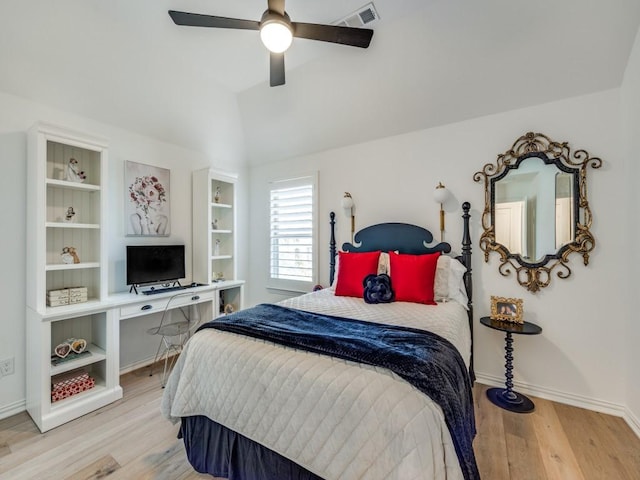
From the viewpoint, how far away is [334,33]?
183 centimetres

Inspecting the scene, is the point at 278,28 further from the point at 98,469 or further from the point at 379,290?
the point at 98,469

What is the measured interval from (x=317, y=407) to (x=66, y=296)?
230 cm

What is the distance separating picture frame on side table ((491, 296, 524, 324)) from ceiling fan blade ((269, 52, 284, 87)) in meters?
2.49

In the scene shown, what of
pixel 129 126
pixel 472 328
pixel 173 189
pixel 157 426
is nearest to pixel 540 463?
pixel 472 328

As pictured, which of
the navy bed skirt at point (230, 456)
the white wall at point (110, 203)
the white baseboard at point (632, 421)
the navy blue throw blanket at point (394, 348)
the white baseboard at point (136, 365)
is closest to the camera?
the navy blue throw blanket at point (394, 348)

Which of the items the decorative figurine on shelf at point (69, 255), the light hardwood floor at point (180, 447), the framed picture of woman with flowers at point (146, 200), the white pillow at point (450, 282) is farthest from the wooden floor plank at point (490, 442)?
the framed picture of woman with flowers at point (146, 200)

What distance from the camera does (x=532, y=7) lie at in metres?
1.98

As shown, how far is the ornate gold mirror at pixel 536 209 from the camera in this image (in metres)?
2.32

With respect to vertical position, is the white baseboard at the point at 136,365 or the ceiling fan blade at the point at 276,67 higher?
the ceiling fan blade at the point at 276,67

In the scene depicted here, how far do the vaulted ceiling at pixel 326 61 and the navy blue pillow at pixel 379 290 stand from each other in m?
1.66

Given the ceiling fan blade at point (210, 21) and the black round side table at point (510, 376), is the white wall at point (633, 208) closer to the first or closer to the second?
the black round side table at point (510, 376)

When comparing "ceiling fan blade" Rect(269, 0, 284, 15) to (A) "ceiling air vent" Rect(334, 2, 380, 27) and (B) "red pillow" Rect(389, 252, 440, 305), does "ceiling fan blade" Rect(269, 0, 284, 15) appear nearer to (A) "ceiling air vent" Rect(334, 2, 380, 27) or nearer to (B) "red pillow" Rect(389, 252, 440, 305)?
(A) "ceiling air vent" Rect(334, 2, 380, 27)

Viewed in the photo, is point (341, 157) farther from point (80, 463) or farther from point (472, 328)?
point (80, 463)

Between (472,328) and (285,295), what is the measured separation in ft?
7.63
